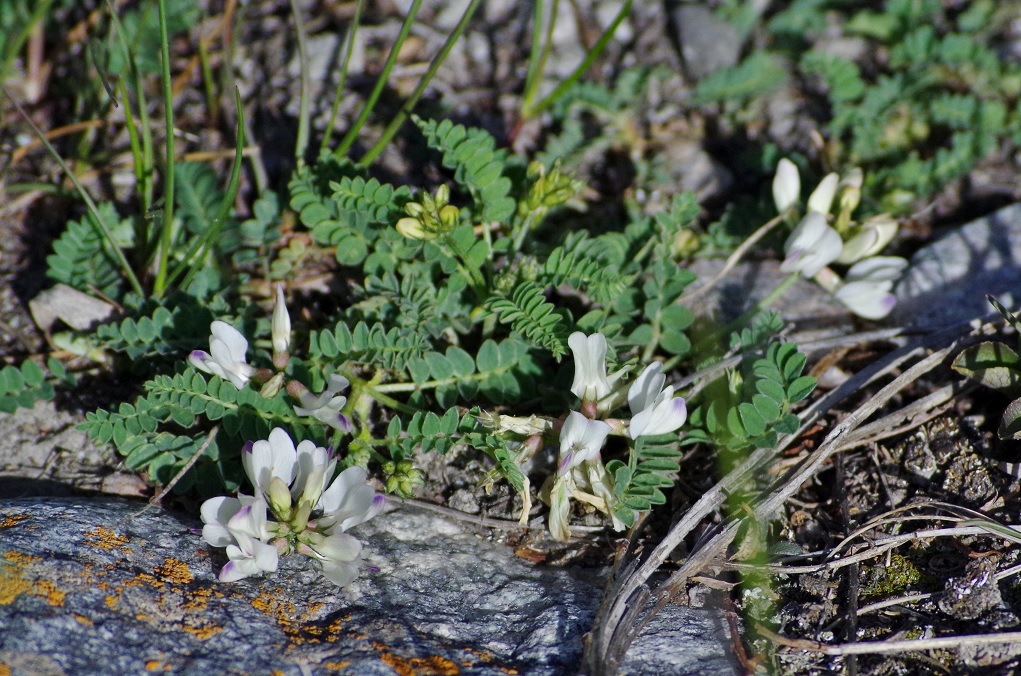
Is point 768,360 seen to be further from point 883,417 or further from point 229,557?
point 229,557

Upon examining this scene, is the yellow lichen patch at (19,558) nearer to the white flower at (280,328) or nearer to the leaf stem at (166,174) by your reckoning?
the white flower at (280,328)

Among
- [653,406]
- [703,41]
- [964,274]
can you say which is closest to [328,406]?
[653,406]

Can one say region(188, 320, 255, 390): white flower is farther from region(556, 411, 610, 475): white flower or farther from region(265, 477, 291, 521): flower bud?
region(556, 411, 610, 475): white flower

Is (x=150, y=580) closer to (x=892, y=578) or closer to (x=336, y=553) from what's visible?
(x=336, y=553)

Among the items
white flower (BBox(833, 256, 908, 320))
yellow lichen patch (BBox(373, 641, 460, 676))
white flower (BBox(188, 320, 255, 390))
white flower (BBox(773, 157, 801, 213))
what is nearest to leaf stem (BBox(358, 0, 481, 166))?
white flower (BBox(188, 320, 255, 390))

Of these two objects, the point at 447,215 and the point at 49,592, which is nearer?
the point at 49,592

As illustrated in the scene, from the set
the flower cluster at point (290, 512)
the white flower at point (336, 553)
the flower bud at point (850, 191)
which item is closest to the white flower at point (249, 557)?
the flower cluster at point (290, 512)
